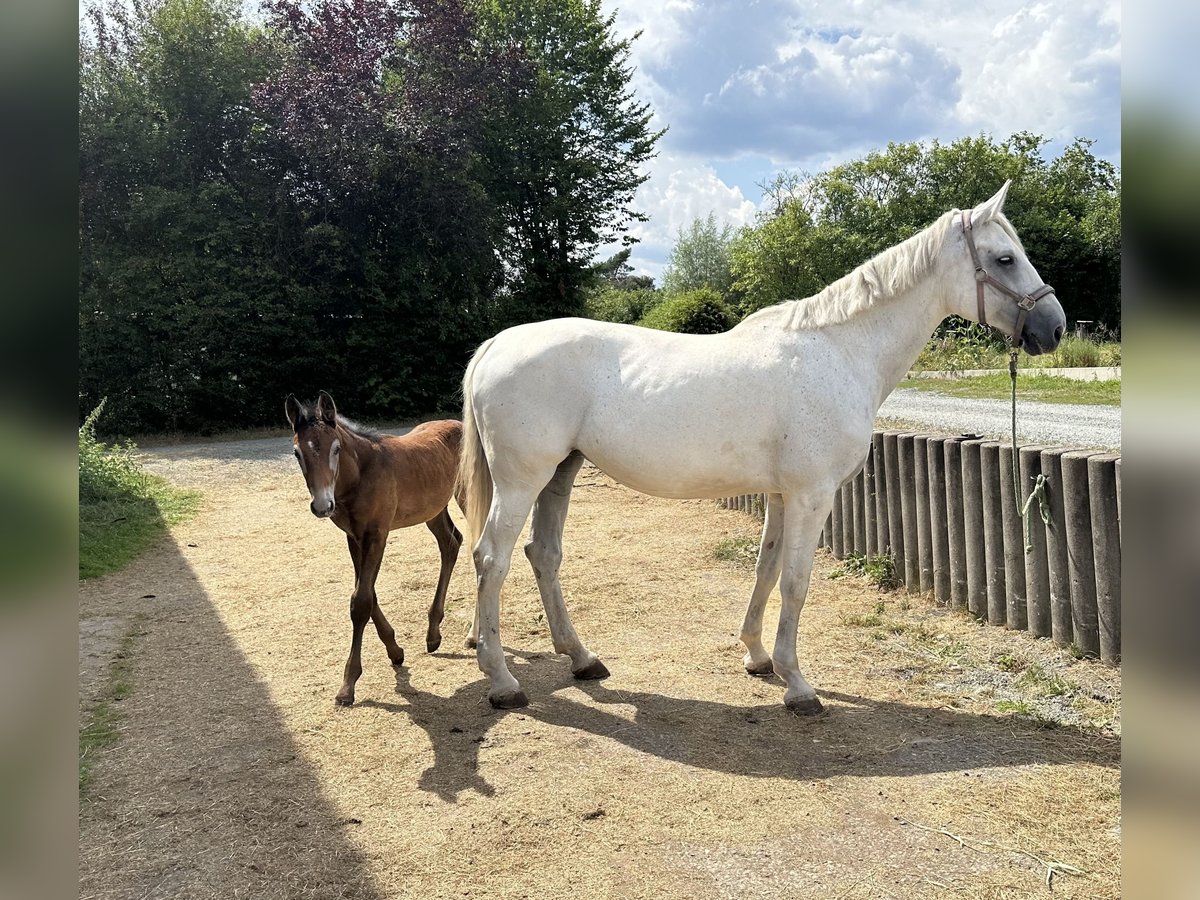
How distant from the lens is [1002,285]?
368 cm

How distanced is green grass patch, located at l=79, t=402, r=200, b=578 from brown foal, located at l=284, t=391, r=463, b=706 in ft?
12.2

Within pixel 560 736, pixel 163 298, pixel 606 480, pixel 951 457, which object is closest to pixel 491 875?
pixel 560 736

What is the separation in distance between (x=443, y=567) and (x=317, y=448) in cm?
152

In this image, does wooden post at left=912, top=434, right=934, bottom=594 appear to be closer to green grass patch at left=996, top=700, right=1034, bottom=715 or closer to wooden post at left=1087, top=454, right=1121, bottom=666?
wooden post at left=1087, top=454, right=1121, bottom=666

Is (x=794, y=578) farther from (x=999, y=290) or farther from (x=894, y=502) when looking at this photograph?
(x=894, y=502)

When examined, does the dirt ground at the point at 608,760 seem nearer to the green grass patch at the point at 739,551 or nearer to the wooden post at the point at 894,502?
the wooden post at the point at 894,502

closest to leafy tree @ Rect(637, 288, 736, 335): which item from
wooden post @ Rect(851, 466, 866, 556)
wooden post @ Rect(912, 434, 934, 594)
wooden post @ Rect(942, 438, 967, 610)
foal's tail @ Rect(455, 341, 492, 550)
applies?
wooden post @ Rect(851, 466, 866, 556)

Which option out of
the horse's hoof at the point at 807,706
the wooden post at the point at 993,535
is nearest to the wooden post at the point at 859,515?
the wooden post at the point at 993,535

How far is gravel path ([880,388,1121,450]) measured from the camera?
7.15 metres

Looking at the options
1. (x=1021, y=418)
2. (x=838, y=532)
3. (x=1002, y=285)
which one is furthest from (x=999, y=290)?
(x=1021, y=418)

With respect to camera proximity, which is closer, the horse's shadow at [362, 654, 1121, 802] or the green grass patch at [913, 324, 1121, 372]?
the horse's shadow at [362, 654, 1121, 802]

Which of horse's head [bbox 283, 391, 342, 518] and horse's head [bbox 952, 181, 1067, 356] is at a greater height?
horse's head [bbox 952, 181, 1067, 356]
